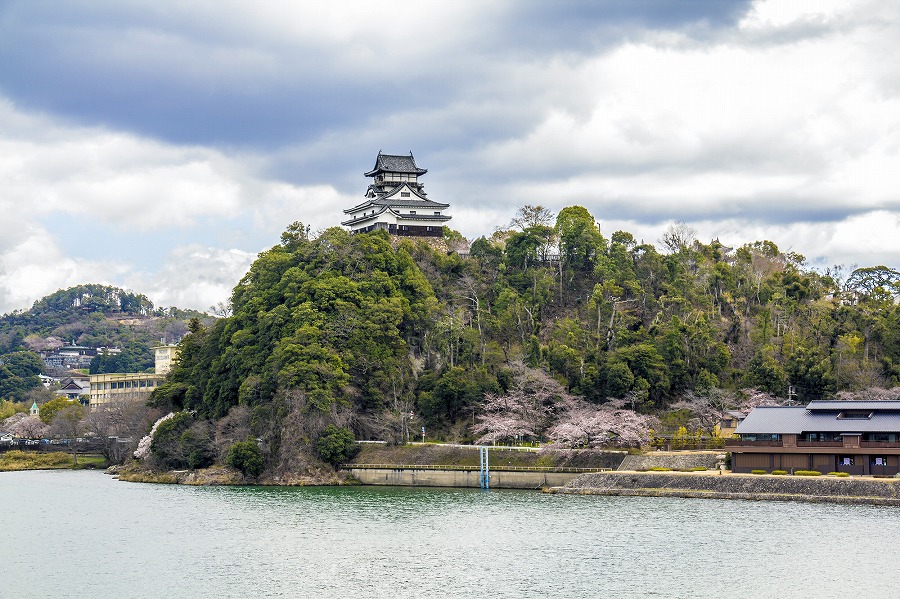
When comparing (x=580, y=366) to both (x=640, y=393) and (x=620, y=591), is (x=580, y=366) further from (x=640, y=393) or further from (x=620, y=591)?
(x=620, y=591)

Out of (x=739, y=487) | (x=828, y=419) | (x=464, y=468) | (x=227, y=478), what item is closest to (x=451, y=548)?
(x=739, y=487)

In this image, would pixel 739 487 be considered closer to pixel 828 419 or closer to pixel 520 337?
pixel 828 419

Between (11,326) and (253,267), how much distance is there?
134m

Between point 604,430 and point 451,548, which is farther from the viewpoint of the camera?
point 604,430

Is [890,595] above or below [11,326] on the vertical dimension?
below

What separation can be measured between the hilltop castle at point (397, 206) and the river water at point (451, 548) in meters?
44.6

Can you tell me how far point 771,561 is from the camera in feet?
117

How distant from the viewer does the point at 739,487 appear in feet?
171

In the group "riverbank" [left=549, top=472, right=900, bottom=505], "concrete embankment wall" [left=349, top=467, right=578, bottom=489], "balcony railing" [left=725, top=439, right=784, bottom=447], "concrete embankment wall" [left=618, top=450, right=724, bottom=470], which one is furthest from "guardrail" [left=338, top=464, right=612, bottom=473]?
"balcony railing" [left=725, top=439, right=784, bottom=447]

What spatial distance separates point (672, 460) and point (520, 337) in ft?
82.9

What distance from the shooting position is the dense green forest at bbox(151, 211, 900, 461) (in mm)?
69188

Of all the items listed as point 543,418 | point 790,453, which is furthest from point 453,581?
point 543,418

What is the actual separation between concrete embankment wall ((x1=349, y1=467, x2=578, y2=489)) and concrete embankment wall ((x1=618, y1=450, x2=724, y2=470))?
11.4 ft

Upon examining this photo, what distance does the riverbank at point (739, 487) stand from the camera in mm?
48688
